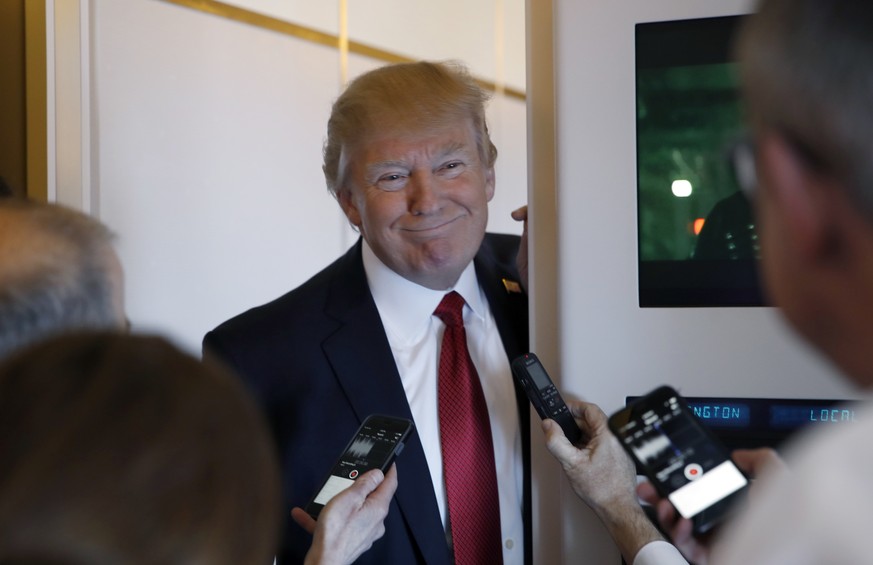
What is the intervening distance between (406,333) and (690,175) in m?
0.65

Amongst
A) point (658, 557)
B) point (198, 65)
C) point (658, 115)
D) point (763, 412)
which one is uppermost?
point (198, 65)

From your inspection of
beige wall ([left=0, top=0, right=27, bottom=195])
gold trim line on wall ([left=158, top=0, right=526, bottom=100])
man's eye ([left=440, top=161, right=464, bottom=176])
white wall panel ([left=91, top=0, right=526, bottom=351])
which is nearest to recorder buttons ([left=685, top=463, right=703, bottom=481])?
man's eye ([left=440, top=161, right=464, bottom=176])

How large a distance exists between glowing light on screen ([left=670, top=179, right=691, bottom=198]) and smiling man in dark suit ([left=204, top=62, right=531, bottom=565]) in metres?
0.45

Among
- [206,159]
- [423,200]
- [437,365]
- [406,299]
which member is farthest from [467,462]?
[206,159]

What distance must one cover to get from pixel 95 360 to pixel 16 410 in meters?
0.05

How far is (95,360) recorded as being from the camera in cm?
60

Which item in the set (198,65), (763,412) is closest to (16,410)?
(763,412)

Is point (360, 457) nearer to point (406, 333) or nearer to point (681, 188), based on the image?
point (406, 333)

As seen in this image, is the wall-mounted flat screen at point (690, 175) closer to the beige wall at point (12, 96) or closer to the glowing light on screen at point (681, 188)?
the glowing light on screen at point (681, 188)

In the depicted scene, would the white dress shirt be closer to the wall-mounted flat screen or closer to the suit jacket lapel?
the suit jacket lapel

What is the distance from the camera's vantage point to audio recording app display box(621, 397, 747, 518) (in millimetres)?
1369

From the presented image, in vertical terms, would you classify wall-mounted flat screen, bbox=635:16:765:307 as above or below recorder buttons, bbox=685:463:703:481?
above

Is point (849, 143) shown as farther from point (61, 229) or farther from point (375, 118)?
point (375, 118)

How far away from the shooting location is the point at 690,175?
66.4 inches
